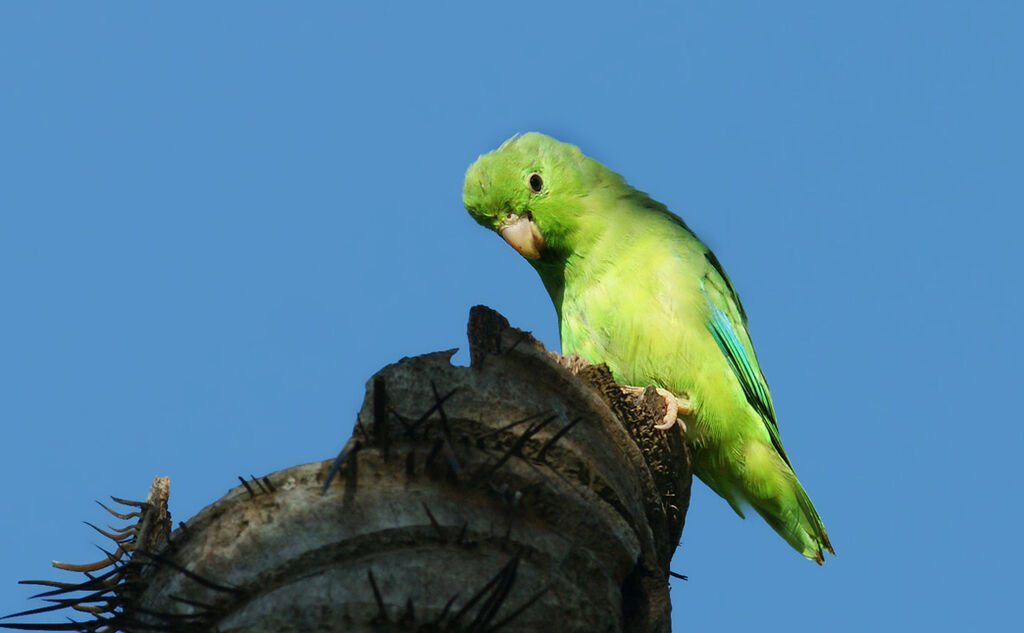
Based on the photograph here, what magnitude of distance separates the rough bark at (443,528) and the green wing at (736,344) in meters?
3.59

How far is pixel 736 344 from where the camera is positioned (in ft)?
26.3

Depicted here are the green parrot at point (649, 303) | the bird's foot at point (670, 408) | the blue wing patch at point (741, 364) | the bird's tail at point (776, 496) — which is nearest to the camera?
the bird's foot at point (670, 408)

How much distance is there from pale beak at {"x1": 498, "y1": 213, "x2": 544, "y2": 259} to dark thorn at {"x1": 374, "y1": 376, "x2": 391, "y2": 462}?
493 cm

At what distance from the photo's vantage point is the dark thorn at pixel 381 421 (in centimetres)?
385

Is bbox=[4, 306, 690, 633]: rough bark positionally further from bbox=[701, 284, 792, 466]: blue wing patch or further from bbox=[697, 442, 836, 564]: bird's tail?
bbox=[701, 284, 792, 466]: blue wing patch

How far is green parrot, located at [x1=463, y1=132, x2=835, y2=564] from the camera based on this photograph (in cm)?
761

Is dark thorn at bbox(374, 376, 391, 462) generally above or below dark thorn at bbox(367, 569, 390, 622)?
above

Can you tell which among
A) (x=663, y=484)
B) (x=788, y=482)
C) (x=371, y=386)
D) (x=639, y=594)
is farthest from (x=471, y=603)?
(x=788, y=482)

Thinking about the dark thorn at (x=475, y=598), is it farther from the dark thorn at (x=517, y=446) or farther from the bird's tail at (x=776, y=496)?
the bird's tail at (x=776, y=496)

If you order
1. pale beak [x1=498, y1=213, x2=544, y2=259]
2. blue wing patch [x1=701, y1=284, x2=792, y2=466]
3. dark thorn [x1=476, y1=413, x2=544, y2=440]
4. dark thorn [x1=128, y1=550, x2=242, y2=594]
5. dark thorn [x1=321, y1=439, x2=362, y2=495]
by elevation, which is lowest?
dark thorn [x1=128, y1=550, x2=242, y2=594]

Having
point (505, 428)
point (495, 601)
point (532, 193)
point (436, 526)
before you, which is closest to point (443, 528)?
point (436, 526)

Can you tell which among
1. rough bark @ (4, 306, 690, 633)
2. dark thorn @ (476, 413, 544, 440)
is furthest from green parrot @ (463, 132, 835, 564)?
dark thorn @ (476, 413, 544, 440)

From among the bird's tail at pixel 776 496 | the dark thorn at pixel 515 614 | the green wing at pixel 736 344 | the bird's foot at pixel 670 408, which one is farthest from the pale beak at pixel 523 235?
the dark thorn at pixel 515 614

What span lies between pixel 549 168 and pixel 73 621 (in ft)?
19.7
